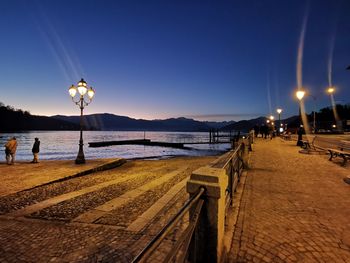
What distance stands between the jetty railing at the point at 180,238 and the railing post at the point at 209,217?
137 mm

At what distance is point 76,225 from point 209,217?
3.51 metres

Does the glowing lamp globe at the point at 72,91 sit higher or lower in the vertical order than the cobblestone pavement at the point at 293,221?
higher

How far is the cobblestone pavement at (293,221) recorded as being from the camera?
3668mm

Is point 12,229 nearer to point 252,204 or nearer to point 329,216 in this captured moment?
point 252,204

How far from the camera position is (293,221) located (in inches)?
192

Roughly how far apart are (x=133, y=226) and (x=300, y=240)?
10.9ft

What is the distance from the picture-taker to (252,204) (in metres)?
6.00

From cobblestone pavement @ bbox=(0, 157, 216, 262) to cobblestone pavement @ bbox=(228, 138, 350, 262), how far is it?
1533 mm

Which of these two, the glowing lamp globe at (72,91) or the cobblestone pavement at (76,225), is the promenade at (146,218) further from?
the glowing lamp globe at (72,91)

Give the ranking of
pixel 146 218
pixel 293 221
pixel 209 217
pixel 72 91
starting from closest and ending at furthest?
pixel 209 217, pixel 293 221, pixel 146 218, pixel 72 91

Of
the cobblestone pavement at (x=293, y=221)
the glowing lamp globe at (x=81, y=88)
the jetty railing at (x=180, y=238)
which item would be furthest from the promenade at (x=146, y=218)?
the glowing lamp globe at (x=81, y=88)

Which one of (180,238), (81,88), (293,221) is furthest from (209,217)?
(81,88)

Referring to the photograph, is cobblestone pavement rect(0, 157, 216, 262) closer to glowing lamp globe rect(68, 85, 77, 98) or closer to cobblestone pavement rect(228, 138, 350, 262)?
cobblestone pavement rect(228, 138, 350, 262)

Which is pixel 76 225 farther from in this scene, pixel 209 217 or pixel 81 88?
pixel 81 88
